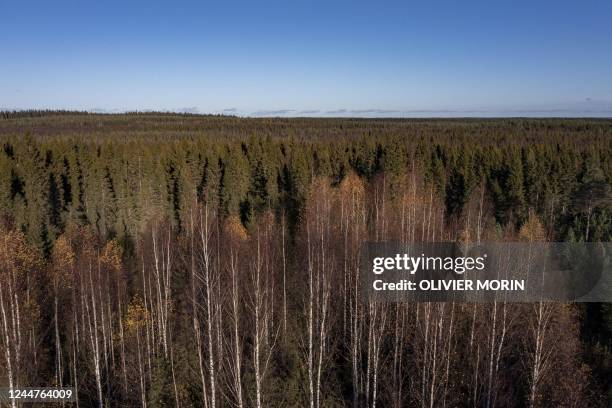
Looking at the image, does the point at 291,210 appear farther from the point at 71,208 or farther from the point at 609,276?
the point at 609,276

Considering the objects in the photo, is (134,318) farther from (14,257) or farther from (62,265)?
(14,257)

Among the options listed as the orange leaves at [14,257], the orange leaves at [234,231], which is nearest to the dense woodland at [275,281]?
the orange leaves at [14,257]

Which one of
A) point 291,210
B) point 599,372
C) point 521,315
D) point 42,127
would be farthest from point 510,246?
point 42,127

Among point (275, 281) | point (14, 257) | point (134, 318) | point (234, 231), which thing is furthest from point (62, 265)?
point (275, 281)

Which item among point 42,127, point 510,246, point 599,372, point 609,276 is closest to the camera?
point 510,246

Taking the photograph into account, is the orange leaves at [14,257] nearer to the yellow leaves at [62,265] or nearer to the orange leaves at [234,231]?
the yellow leaves at [62,265]

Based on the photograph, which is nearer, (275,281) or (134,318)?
(134,318)

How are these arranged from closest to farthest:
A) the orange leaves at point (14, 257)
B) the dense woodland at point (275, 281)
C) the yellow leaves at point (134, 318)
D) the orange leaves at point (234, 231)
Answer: the orange leaves at point (14, 257) < the dense woodland at point (275, 281) < the orange leaves at point (234, 231) < the yellow leaves at point (134, 318)

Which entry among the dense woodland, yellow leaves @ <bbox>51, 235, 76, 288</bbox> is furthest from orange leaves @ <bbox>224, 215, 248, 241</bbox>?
yellow leaves @ <bbox>51, 235, 76, 288</bbox>
